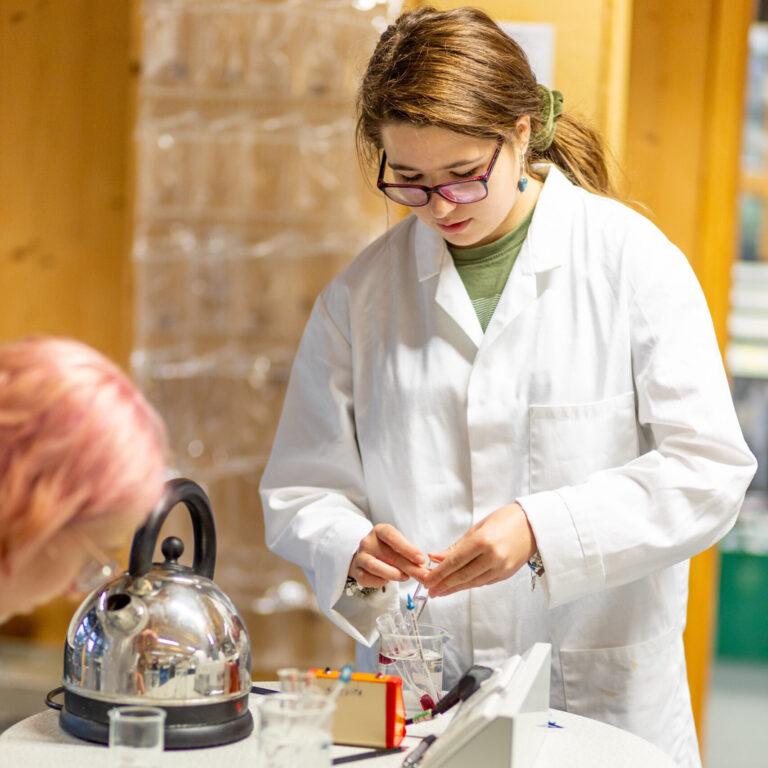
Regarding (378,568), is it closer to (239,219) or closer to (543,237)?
(543,237)

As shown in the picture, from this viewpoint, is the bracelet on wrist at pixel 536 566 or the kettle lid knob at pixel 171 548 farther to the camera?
the bracelet on wrist at pixel 536 566

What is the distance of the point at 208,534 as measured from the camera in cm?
146

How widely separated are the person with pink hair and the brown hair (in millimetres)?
750

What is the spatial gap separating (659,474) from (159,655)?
0.76 meters

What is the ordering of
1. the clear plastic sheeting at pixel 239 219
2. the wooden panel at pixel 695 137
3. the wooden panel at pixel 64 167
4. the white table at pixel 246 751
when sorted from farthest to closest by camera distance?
1. the wooden panel at pixel 64 167
2. the clear plastic sheeting at pixel 239 219
3. the wooden panel at pixel 695 137
4. the white table at pixel 246 751

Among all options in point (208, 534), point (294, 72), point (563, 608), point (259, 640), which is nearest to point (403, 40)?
Answer: point (208, 534)

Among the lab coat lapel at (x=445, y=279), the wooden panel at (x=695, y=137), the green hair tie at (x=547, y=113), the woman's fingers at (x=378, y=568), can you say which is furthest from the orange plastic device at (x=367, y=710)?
the wooden panel at (x=695, y=137)

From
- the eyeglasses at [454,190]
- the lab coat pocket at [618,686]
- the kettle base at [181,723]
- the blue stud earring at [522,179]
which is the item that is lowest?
the lab coat pocket at [618,686]

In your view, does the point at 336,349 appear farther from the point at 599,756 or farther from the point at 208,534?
the point at 599,756

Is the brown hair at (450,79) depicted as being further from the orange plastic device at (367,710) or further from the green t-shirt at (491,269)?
the orange plastic device at (367,710)

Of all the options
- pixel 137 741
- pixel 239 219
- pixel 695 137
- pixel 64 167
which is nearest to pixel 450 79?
pixel 137 741

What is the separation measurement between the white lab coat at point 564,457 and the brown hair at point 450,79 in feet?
0.66

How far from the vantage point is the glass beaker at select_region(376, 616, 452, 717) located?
1505mm

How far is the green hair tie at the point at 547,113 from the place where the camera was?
1782 mm
